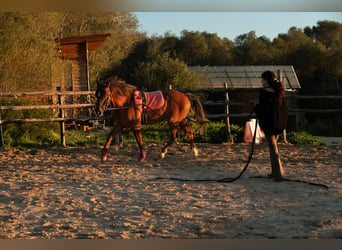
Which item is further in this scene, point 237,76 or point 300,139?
point 237,76

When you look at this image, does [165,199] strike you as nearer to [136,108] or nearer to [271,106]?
[271,106]

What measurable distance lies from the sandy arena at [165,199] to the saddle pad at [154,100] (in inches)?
38.2

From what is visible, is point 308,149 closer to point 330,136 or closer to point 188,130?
point 188,130

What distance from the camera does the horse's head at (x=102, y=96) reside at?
7.16 m

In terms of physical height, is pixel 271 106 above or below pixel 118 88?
below

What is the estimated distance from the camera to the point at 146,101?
7895 mm

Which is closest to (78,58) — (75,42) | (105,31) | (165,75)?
(75,42)

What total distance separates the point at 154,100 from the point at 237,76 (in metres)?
12.8

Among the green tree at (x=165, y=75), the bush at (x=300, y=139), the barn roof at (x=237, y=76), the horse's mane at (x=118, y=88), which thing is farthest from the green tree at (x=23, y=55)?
the bush at (x=300, y=139)

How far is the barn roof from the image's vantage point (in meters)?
19.5

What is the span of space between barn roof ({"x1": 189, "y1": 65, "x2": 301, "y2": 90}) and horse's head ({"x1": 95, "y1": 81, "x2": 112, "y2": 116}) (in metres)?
12.2

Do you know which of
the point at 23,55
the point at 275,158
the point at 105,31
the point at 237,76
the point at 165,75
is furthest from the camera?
the point at 105,31

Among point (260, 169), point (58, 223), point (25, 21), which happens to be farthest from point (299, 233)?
point (25, 21)

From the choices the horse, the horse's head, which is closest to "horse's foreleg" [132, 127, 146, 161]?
the horse
